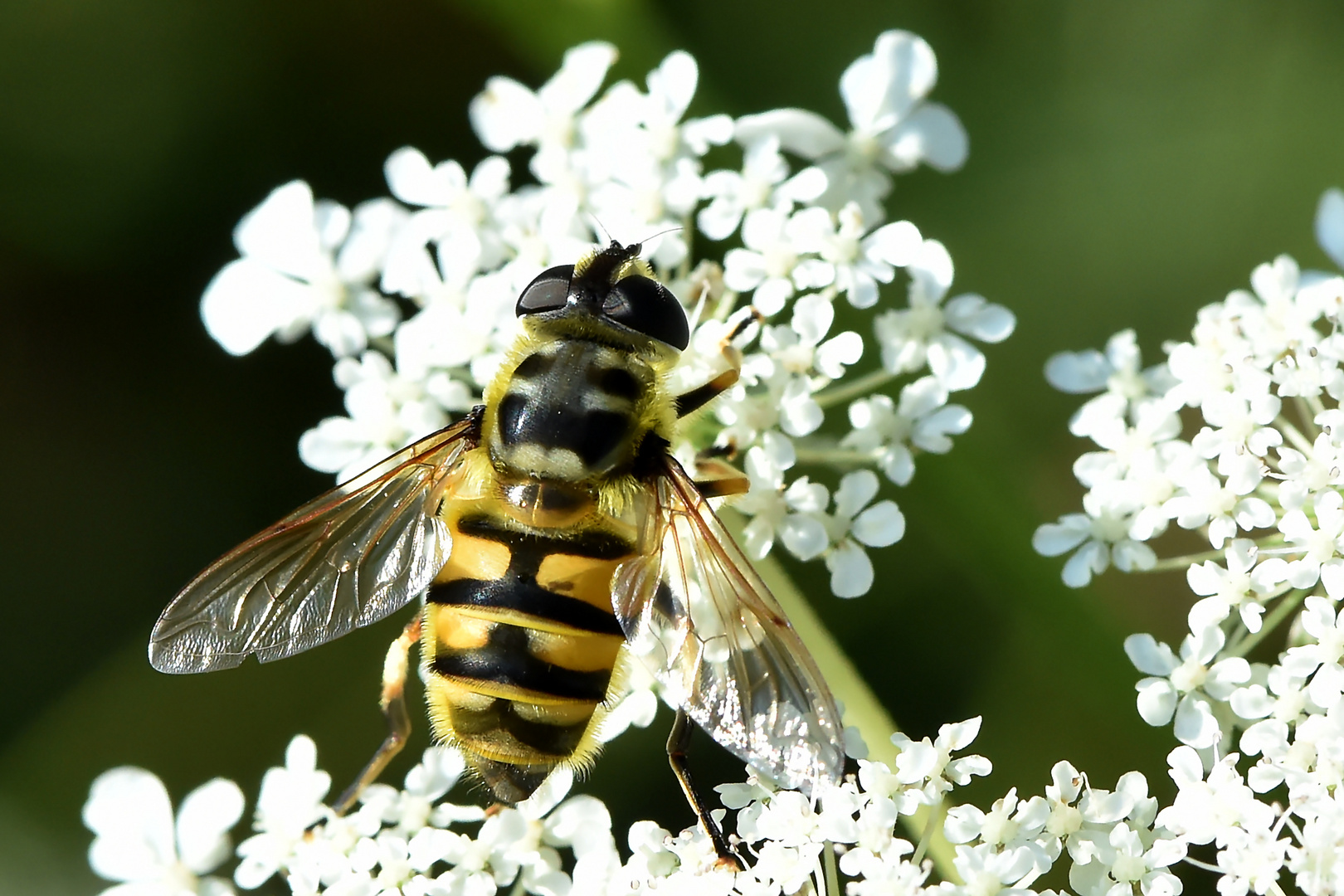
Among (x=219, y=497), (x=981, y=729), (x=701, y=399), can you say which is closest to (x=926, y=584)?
(x=981, y=729)

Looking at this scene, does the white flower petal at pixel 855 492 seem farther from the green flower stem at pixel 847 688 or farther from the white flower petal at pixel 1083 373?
the white flower petal at pixel 1083 373

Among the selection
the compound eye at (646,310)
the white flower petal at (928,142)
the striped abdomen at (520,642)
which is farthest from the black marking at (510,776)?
the white flower petal at (928,142)

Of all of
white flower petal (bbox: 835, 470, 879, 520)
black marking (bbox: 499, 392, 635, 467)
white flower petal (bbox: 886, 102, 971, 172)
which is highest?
white flower petal (bbox: 886, 102, 971, 172)

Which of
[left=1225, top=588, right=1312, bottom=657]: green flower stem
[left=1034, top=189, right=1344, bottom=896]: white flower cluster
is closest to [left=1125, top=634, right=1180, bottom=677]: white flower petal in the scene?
[left=1034, top=189, right=1344, bottom=896]: white flower cluster

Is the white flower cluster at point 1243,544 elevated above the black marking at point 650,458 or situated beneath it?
situated beneath

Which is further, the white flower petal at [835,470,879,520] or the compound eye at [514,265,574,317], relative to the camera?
the white flower petal at [835,470,879,520]

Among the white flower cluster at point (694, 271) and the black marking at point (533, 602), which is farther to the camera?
the white flower cluster at point (694, 271)

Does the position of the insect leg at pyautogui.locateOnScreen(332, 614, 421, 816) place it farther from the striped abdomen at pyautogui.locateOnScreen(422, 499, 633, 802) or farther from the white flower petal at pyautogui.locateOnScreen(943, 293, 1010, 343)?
the white flower petal at pyautogui.locateOnScreen(943, 293, 1010, 343)
